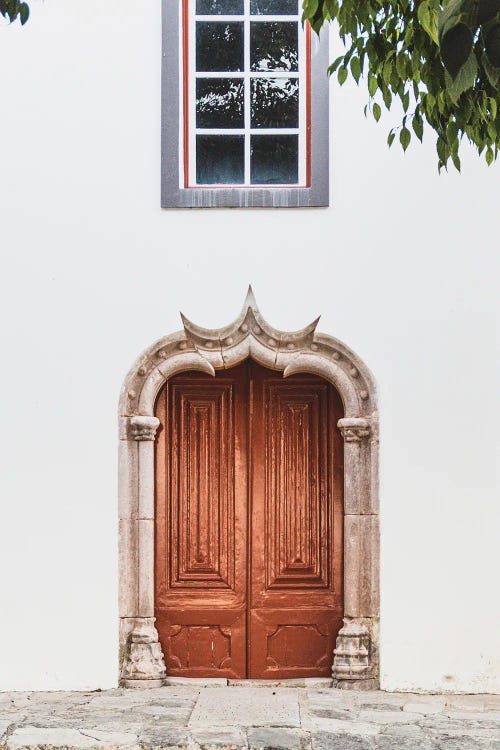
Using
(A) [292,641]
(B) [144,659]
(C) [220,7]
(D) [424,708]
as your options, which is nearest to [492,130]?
(C) [220,7]

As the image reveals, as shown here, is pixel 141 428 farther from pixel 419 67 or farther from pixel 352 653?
pixel 419 67

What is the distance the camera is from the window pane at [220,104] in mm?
7125

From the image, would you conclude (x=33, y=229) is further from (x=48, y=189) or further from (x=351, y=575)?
(x=351, y=575)

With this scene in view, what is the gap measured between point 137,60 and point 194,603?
3461 millimetres

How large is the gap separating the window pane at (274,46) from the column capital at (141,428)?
2.39 metres

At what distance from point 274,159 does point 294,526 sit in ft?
7.78

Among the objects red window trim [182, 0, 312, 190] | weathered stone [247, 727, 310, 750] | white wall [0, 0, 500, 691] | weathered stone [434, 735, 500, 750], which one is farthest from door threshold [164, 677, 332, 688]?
red window trim [182, 0, 312, 190]

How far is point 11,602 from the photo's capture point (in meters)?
6.81

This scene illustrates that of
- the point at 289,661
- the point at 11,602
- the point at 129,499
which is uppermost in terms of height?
the point at 129,499

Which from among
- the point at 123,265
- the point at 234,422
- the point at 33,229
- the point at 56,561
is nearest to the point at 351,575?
the point at 234,422

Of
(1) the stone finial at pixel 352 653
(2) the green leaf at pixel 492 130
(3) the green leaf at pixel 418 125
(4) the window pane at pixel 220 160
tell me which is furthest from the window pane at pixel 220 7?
(1) the stone finial at pixel 352 653

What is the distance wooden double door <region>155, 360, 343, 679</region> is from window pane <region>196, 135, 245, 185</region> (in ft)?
3.95

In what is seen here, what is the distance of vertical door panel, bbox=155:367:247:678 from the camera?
23.1 feet

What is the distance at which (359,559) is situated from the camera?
22.4 ft
